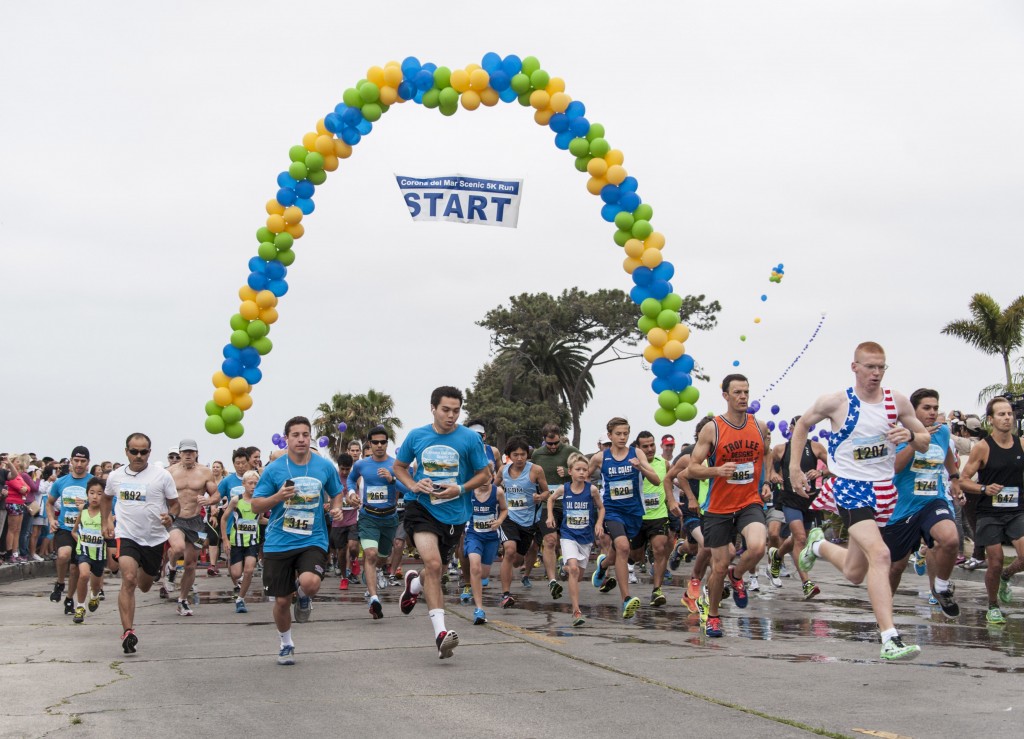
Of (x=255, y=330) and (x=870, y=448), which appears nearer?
(x=870, y=448)

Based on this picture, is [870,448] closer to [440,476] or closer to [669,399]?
[440,476]

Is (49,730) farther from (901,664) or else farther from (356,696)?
(901,664)

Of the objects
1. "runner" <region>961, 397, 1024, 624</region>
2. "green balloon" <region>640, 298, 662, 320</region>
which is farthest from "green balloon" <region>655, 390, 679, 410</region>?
"runner" <region>961, 397, 1024, 624</region>

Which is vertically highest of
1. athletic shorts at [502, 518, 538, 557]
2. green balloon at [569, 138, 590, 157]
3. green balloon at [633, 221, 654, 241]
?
green balloon at [569, 138, 590, 157]

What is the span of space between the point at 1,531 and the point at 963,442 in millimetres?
15616

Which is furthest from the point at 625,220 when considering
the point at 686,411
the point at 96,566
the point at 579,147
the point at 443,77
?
the point at 96,566

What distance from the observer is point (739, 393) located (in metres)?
9.12

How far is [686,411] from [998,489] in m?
4.73

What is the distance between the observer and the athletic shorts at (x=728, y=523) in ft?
29.9

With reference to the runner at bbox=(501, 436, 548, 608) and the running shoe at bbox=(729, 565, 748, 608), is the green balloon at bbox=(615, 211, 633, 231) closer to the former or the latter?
the runner at bbox=(501, 436, 548, 608)

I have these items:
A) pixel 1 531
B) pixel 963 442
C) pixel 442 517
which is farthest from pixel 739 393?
pixel 1 531

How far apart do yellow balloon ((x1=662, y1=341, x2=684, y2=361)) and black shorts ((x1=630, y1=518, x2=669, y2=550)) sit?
2.56m

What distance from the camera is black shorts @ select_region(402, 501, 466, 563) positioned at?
8.95 metres

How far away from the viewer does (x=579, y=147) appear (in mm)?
15078
